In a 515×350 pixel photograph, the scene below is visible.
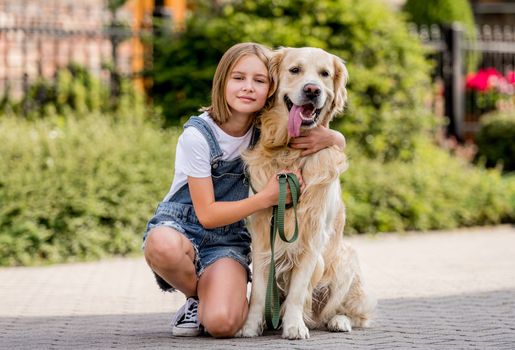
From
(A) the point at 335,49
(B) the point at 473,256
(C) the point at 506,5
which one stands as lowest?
(B) the point at 473,256

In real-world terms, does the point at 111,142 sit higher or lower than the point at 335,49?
lower

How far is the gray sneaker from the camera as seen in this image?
5.18 meters

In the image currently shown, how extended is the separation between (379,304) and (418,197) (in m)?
4.35

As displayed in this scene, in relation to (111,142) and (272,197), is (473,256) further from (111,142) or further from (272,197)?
(272,197)

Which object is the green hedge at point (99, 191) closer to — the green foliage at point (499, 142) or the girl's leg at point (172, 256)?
the girl's leg at point (172, 256)

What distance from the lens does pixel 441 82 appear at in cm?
1496

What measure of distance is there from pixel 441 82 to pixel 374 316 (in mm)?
9966

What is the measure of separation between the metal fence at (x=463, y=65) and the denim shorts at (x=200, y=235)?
312 inches

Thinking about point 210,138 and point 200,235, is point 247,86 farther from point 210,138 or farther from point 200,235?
point 200,235

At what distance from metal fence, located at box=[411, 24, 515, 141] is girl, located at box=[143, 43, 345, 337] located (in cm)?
789

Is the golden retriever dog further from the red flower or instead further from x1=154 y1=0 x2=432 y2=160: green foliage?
the red flower

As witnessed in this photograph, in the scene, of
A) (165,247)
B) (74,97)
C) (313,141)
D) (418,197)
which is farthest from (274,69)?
(74,97)

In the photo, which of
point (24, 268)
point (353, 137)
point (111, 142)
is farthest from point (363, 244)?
point (24, 268)

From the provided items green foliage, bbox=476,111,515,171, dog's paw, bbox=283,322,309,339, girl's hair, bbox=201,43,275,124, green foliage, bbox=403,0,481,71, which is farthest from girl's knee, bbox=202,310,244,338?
green foliage, bbox=403,0,481,71
